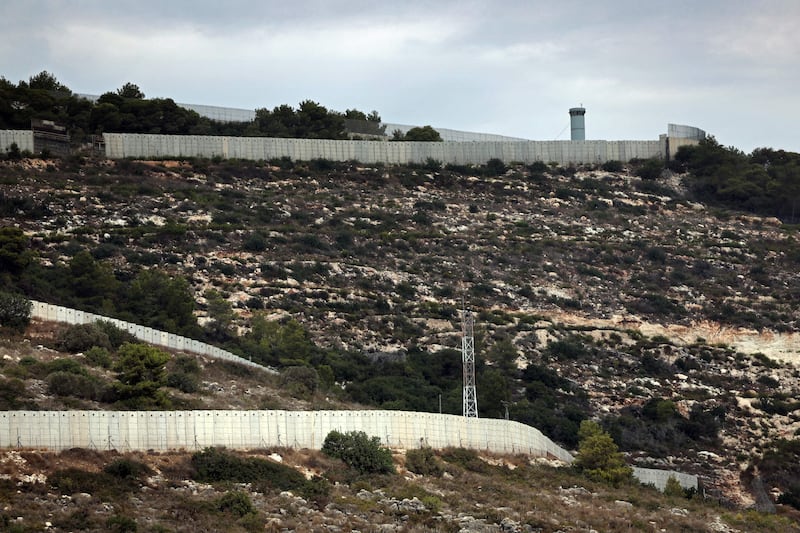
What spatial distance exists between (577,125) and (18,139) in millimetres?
41959

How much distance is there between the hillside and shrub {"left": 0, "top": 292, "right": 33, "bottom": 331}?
794 millimetres

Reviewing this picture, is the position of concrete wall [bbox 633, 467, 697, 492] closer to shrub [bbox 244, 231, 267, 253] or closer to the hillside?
the hillside

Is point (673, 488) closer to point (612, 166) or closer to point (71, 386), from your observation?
point (71, 386)

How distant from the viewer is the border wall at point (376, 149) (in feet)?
379

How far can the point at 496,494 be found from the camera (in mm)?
63625

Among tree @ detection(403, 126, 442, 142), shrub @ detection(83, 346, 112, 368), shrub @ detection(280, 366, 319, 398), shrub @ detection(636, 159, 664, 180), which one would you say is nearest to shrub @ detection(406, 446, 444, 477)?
shrub @ detection(280, 366, 319, 398)

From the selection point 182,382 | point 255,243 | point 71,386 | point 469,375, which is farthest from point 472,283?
point 71,386

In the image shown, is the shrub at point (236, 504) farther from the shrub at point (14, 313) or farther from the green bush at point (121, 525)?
Answer: the shrub at point (14, 313)

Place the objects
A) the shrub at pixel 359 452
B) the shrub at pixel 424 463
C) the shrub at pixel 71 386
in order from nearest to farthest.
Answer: the shrub at pixel 359 452 < the shrub at pixel 71 386 < the shrub at pixel 424 463

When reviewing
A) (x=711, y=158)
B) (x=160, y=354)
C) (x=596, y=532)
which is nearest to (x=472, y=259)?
(x=711, y=158)

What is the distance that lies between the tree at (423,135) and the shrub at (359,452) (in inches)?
2540

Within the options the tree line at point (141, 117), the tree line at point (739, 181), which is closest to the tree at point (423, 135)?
the tree line at point (141, 117)

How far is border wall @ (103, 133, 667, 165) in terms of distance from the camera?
379ft

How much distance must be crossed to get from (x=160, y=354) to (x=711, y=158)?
215 ft
